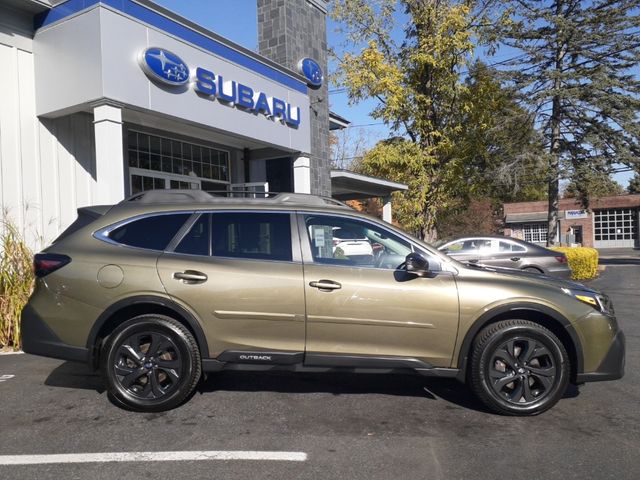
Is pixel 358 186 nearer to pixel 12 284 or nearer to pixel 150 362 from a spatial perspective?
pixel 12 284

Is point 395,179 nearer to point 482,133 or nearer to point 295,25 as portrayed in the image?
point 482,133

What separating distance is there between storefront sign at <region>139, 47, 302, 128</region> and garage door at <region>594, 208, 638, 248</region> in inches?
1675

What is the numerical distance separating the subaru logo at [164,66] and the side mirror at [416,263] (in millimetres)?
5397

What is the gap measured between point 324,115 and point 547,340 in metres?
9.90

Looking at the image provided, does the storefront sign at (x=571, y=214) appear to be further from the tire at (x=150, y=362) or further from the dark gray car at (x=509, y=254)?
the tire at (x=150, y=362)

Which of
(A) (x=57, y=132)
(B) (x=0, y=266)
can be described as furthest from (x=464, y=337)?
(A) (x=57, y=132)

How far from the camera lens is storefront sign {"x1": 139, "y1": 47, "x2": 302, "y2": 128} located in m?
7.43

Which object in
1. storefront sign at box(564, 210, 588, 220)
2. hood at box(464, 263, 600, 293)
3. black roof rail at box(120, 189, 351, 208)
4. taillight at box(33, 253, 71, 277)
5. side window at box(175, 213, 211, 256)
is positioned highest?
storefront sign at box(564, 210, 588, 220)

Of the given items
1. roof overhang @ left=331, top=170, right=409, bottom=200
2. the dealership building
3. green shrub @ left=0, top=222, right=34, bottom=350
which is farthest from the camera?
roof overhang @ left=331, top=170, right=409, bottom=200

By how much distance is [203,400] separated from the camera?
14.2 feet

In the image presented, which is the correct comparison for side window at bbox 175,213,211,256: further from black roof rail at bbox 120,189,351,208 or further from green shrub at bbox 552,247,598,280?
green shrub at bbox 552,247,598,280

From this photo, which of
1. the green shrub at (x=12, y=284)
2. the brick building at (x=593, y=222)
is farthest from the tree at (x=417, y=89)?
the brick building at (x=593, y=222)

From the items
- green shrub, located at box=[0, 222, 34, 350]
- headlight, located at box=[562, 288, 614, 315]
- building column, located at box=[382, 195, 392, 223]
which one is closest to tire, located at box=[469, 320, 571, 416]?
headlight, located at box=[562, 288, 614, 315]

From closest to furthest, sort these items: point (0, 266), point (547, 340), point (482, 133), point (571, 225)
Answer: point (547, 340), point (0, 266), point (482, 133), point (571, 225)
